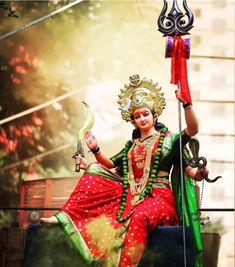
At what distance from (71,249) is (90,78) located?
1372 mm

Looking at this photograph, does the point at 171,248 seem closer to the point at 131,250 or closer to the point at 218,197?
the point at 131,250

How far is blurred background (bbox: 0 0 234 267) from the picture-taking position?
4988 mm

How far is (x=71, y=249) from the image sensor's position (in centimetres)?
406

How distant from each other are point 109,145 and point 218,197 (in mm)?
669

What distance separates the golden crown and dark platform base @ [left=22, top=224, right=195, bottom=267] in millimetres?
613

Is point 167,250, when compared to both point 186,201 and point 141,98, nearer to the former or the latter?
point 186,201

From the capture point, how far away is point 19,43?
17.3 feet

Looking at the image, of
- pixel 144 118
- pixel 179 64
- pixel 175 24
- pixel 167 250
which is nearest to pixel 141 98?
pixel 144 118

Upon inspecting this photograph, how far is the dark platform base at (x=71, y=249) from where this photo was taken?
3.96 metres

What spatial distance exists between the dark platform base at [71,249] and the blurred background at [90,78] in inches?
34.1

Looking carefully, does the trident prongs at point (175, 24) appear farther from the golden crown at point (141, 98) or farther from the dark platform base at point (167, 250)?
the dark platform base at point (167, 250)

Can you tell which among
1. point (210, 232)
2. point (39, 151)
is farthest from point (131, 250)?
point (39, 151)

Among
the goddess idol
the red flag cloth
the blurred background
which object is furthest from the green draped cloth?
the blurred background

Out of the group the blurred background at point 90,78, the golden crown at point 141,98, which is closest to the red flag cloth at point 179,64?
the golden crown at point 141,98
